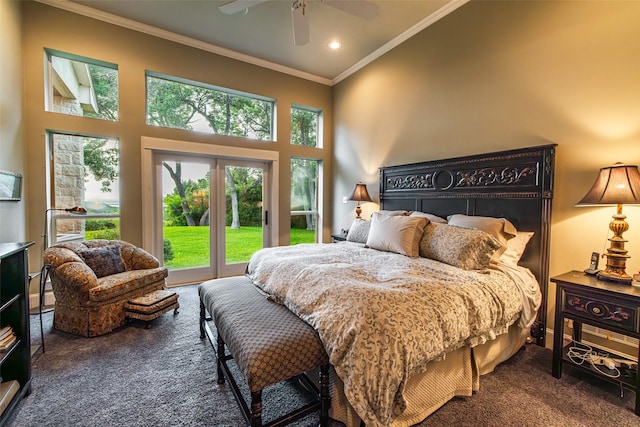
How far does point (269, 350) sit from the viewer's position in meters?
1.29

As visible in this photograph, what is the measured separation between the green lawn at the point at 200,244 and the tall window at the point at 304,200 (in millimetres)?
702

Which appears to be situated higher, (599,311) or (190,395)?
(599,311)

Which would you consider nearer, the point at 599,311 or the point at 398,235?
the point at 599,311

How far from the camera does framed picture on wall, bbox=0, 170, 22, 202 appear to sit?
7.90 ft

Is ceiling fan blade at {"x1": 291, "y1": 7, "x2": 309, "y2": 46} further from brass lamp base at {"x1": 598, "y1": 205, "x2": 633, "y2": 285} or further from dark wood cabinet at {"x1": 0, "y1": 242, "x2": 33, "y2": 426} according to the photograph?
brass lamp base at {"x1": 598, "y1": 205, "x2": 633, "y2": 285}

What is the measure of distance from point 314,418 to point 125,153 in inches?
146

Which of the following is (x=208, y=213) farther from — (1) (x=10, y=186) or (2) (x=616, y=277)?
(2) (x=616, y=277)

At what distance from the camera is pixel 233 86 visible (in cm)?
416

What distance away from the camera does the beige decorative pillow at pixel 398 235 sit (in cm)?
258

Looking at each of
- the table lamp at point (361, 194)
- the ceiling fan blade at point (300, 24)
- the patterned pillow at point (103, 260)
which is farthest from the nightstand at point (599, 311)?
the patterned pillow at point (103, 260)

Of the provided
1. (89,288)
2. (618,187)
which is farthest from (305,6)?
(89,288)

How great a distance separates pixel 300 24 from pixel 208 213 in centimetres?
291

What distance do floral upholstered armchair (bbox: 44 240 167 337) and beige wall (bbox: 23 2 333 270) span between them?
80 centimetres

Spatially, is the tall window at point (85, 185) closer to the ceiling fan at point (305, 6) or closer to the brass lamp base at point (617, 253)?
the ceiling fan at point (305, 6)
